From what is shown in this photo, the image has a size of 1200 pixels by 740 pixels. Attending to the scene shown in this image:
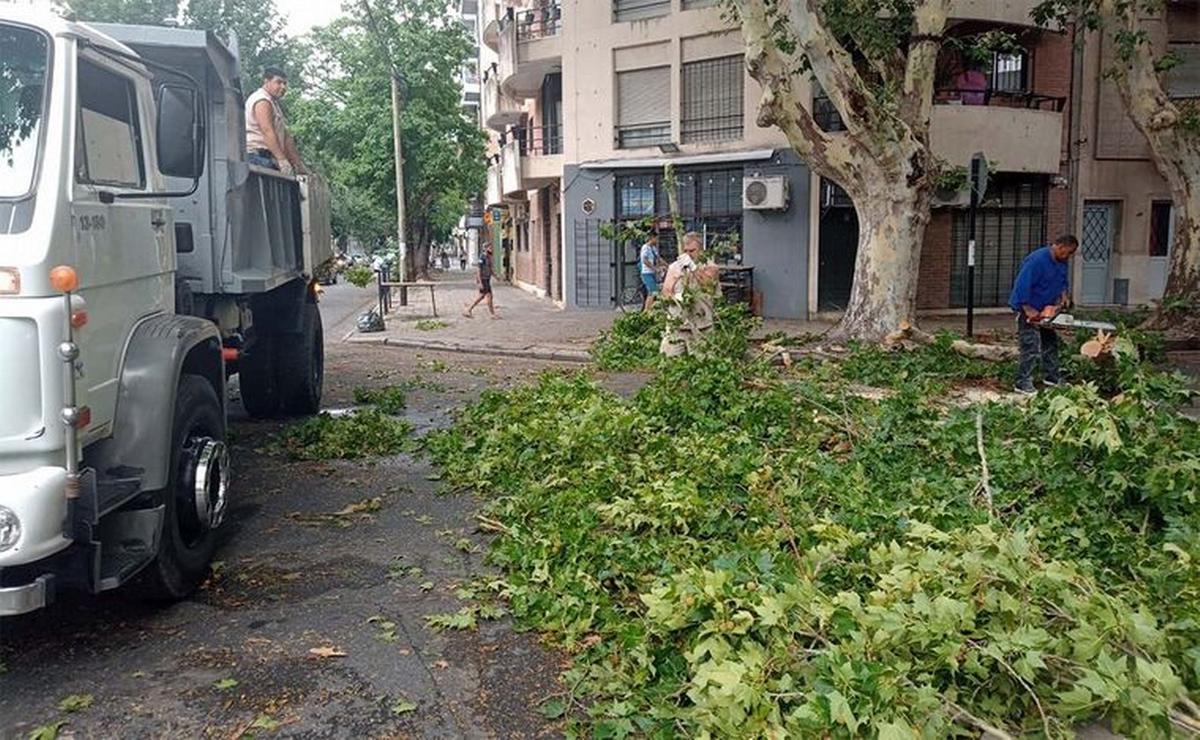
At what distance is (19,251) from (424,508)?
138 inches

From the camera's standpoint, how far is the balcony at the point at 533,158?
84.4 ft

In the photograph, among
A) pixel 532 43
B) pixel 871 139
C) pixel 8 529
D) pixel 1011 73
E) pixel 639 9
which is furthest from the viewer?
Result: pixel 532 43

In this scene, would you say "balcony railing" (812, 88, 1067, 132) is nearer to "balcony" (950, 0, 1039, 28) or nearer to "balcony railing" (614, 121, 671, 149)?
"balcony" (950, 0, 1039, 28)

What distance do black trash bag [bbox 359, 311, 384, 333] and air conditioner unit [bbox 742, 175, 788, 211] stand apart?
7912 millimetres

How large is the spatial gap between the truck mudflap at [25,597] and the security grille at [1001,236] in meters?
20.4

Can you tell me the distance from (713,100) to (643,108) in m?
1.75

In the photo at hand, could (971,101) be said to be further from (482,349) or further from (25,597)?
(25,597)

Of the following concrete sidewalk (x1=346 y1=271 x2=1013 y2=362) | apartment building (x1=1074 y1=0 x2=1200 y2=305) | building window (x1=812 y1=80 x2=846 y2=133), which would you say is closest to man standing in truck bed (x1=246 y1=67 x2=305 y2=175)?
concrete sidewalk (x1=346 y1=271 x2=1013 y2=362)

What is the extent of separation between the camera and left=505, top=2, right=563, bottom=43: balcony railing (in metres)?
25.0

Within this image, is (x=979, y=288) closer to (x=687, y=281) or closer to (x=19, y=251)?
(x=687, y=281)

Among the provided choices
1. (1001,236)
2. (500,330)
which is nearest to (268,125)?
(500,330)

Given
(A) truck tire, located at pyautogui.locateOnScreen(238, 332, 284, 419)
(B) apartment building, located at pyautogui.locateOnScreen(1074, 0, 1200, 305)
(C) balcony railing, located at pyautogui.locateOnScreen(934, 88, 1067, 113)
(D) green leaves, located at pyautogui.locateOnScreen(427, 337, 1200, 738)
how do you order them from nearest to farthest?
1. (D) green leaves, located at pyautogui.locateOnScreen(427, 337, 1200, 738)
2. (A) truck tire, located at pyautogui.locateOnScreen(238, 332, 284, 419)
3. (C) balcony railing, located at pyautogui.locateOnScreen(934, 88, 1067, 113)
4. (B) apartment building, located at pyautogui.locateOnScreen(1074, 0, 1200, 305)

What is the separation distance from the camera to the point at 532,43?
2431 centimetres

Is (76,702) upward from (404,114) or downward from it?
downward
